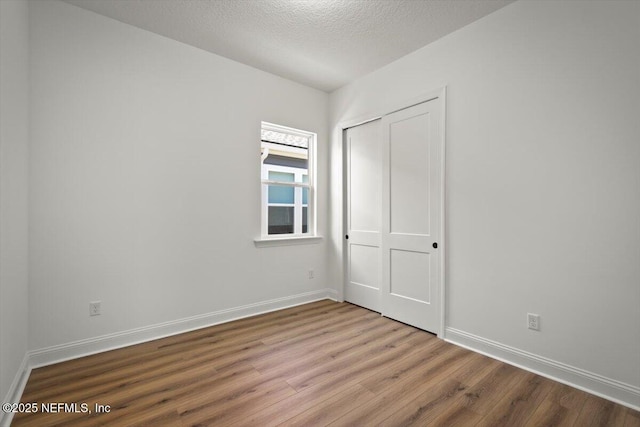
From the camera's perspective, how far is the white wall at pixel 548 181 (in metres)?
1.95

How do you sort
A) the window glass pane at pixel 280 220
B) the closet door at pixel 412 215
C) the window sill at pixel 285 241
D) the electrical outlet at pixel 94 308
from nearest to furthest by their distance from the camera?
the electrical outlet at pixel 94 308
the closet door at pixel 412 215
the window sill at pixel 285 241
the window glass pane at pixel 280 220

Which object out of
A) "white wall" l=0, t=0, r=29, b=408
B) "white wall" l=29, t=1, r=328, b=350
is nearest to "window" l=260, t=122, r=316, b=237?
"white wall" l=29, t=1, r=328, b=350

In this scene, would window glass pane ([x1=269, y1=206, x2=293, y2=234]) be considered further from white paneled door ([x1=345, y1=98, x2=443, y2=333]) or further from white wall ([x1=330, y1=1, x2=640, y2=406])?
white wall ([x1=330, y1=1, x2=640, y2=406])

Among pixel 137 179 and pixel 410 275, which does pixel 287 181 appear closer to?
pixel 137 179

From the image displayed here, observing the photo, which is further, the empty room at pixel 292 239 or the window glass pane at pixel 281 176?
the window glass pane at pixel 281 176

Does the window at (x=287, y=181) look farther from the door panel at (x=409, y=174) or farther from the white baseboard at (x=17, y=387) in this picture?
the white baseboard at (x=17, y=387)

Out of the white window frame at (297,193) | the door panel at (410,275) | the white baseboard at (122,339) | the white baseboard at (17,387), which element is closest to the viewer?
the white baseboard at (17,387)

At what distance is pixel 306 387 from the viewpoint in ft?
6.85

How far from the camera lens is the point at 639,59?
1884 mm

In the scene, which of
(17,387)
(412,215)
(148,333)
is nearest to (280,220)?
(412,215)

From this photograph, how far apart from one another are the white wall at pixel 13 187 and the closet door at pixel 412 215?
3.10 m

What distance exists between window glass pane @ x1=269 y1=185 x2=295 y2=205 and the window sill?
0.50 metres

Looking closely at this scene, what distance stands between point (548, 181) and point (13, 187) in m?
3.67

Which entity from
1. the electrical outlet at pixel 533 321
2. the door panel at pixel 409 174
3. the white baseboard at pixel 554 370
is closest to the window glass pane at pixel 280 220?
the door panel at pixel 409 174
